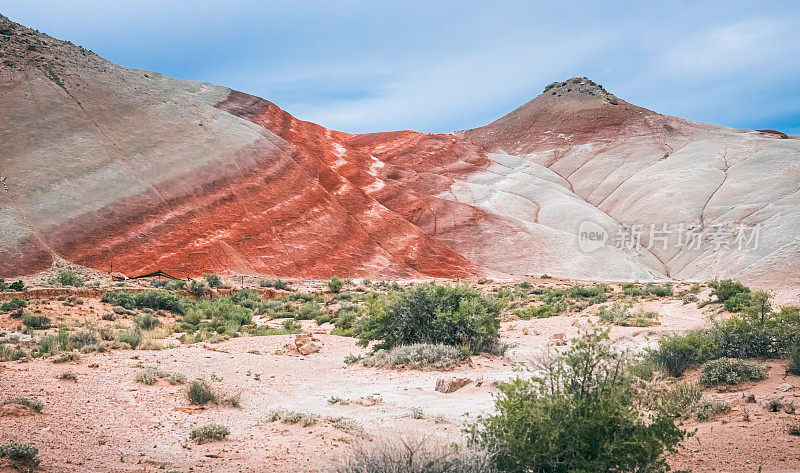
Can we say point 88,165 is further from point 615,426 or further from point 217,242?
point 615,426

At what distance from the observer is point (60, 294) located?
2050cm

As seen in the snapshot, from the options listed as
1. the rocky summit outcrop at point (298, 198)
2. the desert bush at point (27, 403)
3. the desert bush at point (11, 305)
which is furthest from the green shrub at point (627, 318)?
the desert bush at point (11, 305)

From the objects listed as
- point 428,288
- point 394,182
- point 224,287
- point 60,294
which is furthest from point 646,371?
point 394,182

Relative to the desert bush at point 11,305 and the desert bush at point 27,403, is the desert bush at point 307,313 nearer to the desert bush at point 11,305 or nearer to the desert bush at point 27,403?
the desert bush at point 11,305

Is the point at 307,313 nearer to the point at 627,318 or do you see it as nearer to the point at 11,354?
the point at 627,318

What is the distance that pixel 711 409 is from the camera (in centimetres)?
695

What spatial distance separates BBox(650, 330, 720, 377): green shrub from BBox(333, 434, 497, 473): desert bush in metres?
5.84

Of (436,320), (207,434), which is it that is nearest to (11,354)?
(207,434)

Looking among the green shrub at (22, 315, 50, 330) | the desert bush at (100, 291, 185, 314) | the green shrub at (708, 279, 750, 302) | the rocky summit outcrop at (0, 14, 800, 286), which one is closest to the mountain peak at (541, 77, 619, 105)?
the rocky summit outcrop at (0, 14, 800, 286)

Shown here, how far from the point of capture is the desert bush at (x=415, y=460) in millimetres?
4664

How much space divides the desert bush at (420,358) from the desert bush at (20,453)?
23.5ft

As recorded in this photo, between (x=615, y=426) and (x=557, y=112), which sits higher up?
(x=557, y=112)

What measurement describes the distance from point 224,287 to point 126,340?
18.1 metres

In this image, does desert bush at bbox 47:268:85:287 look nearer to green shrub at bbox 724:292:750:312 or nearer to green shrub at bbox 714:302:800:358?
green shrub at bbox 714:302:800:358
